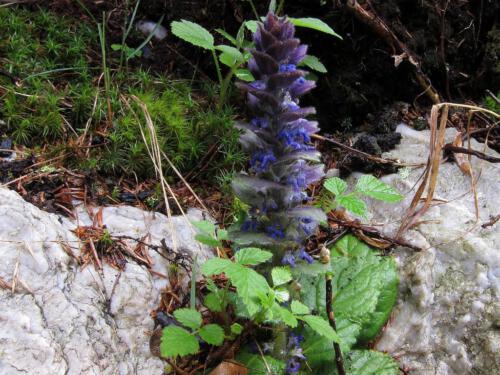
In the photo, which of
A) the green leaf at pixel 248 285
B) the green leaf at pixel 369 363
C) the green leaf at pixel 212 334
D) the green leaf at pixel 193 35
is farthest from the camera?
the green leaf at pixel 193 35

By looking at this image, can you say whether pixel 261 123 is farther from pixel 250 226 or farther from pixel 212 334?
pixel 212 334

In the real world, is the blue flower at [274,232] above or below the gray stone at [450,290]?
above

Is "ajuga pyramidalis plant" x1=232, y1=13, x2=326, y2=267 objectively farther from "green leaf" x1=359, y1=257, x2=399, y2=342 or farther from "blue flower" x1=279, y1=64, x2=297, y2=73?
"green leaf" x1=359, y1=257, x2=399, y2=342

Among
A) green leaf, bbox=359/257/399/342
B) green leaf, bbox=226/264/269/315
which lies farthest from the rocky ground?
green leaf, bbox=226/264/269/315

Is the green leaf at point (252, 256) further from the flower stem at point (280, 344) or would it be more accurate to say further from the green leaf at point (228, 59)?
the green leaf at point (228, 59)

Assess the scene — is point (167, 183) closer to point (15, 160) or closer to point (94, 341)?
point (15, 160)

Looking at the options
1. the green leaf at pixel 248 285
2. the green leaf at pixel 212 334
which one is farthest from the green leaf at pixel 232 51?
the green leaf at pixel 212 334
